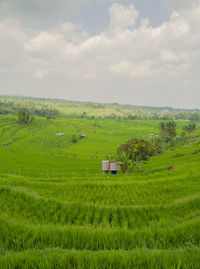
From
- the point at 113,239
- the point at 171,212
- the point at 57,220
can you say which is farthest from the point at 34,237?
the point at 171,212

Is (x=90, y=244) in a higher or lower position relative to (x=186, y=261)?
lower

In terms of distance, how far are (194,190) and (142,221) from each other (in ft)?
40.4

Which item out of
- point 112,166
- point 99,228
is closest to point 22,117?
point 112,166

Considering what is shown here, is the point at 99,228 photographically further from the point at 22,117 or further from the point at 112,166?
the point at 22,117

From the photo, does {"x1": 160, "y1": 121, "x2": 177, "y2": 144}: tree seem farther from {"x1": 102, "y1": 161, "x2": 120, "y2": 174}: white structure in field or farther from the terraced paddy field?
the terraced paddy field

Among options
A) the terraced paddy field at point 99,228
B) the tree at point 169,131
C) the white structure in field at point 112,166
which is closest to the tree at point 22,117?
the tree at point 169,131

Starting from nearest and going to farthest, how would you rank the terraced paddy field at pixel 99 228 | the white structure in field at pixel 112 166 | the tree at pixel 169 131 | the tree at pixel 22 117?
1. the terraced paddy field at pixel 99 228
2. the white structure in field at pixel 112 166
3. the tree at pixel 169 131
4. the tree at pixel 22 117

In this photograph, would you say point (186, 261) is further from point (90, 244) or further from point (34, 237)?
point (34, 237)

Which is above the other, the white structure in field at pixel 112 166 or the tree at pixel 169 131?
the tree at pixel 169 131

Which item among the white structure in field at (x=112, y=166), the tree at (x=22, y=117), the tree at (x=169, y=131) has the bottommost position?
the white structure in field at (x=112, y=166)

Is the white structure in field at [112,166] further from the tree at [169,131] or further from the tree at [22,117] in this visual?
the tree at [22,117]

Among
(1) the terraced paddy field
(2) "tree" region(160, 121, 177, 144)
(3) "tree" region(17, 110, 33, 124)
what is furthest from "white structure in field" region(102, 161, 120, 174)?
(3) "tree" region(17, 110, 33, 124)

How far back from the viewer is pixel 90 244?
3.57 m

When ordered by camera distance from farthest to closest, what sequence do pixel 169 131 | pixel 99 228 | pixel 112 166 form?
pixel 169 131 → pixel 112 166 → pixel 99 228
